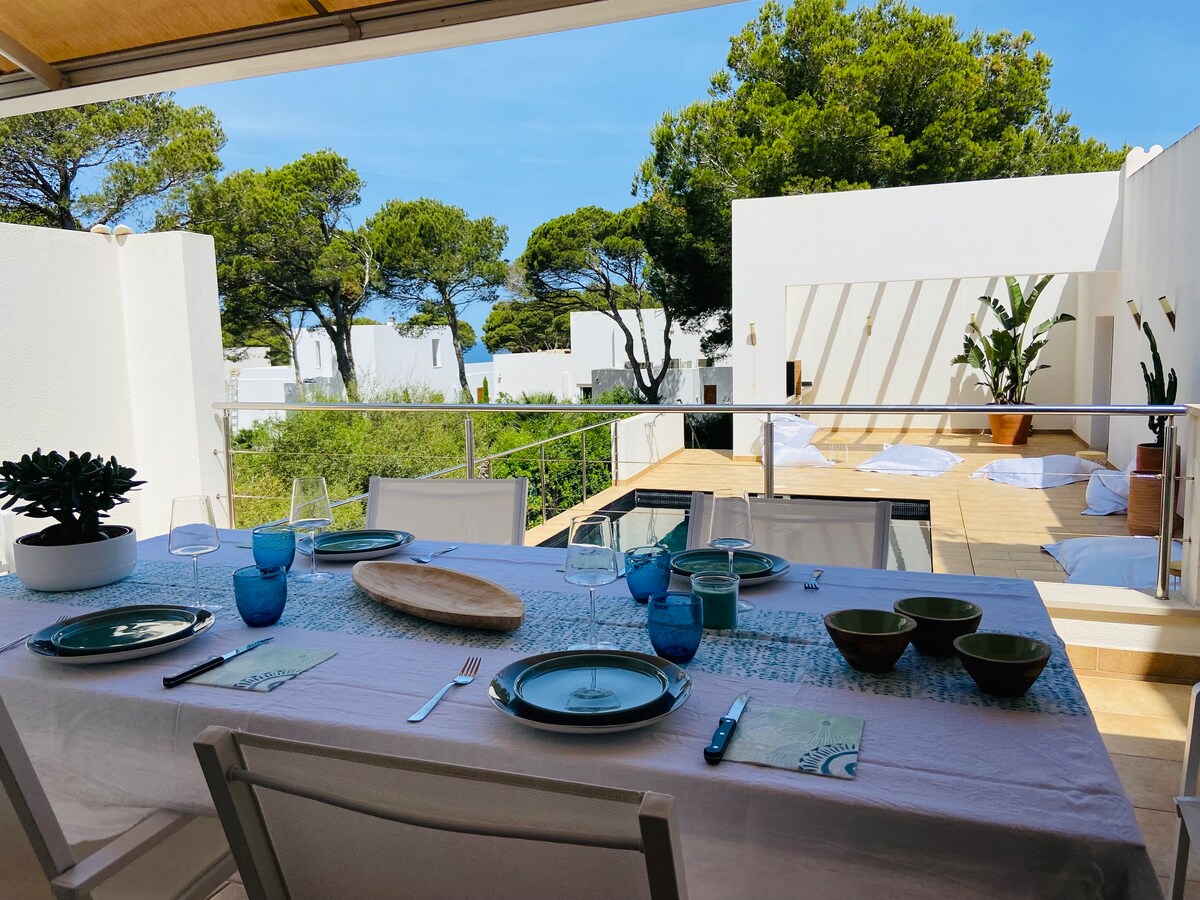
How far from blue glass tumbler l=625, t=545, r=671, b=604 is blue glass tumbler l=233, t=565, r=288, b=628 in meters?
0.57

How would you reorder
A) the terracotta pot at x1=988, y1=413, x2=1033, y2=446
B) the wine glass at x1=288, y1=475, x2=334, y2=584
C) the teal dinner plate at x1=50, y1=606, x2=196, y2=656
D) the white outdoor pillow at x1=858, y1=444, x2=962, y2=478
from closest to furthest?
the teal dinner plate at x1=50, y1=606, x2=196, y2=656 < the wine glass at x1=288, y1=475, x2=334, y2=584 < the white outdoor pillow at x1=858, y1=444, x2=962, y2=478 < the terracotta pot at x1=988, y1=413, x2=1033, y2=446

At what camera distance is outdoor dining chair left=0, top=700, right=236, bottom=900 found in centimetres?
99

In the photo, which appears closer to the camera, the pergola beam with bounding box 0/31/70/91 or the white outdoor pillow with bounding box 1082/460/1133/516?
A: the pergola beam with bounding box 0/31/70/91

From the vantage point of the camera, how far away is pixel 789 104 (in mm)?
17688

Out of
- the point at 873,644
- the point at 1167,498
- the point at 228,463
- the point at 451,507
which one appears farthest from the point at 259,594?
the point at 1167,498

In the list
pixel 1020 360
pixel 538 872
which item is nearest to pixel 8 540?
pixel 538 872

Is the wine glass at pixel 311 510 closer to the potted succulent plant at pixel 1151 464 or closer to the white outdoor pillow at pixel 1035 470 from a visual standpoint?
the potted succulent plant at pixel 1151 464

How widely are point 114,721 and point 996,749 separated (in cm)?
107

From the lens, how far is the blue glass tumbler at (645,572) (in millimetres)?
1493

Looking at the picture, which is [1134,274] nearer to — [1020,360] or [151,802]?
[1020,360]

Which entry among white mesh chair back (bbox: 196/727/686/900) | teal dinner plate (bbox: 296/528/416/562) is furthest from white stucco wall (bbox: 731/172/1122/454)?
white mesh chair back (bbox: 196/727/686/900)

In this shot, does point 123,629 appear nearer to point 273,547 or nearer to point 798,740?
point 273,547

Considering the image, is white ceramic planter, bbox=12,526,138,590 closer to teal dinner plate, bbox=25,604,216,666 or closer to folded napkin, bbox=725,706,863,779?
teal dinner plate, bbox=25,604,216,666

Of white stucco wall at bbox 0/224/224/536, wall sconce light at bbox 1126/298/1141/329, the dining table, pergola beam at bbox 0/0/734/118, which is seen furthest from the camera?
wall sconce light at bbox 1126/298/1141/329
